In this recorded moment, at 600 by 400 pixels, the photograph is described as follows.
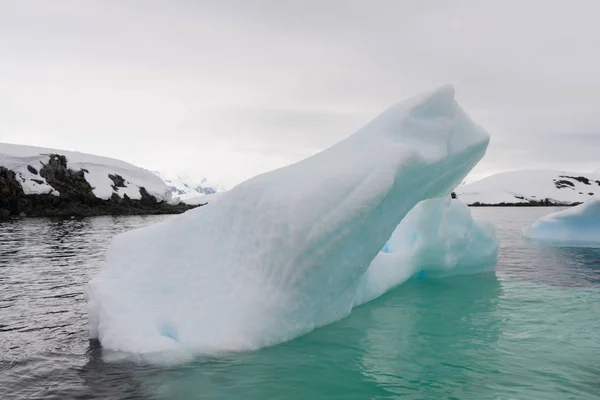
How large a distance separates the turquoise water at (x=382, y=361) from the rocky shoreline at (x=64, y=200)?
4258 centimetres

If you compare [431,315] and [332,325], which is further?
[431,315]

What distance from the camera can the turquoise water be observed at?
5.39 meters

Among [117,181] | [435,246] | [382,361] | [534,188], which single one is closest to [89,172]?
[117,181]

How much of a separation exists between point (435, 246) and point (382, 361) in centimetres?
601

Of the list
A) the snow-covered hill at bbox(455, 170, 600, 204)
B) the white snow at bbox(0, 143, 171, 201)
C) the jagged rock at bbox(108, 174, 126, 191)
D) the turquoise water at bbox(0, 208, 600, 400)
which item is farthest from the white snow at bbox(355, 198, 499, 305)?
the snow-covered hill at bbox(455, 170, 600, 204)

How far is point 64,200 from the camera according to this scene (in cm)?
5022

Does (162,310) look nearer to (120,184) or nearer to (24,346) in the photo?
(24,346)

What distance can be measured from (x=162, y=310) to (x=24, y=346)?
2.31 m

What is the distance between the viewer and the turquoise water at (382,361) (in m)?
5.39

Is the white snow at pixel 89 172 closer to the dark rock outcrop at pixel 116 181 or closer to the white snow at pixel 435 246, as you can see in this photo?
the dark rock outcrop at pixel 116 181

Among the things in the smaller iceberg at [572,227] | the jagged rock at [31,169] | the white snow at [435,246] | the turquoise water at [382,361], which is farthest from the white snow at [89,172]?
the smaller iceberg at [572,227]

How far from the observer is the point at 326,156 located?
27.1ft

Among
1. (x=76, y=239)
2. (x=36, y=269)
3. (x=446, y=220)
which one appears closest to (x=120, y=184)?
(x=76, y=239)

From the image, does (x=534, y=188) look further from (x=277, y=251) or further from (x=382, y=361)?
(x=277, y=251)
